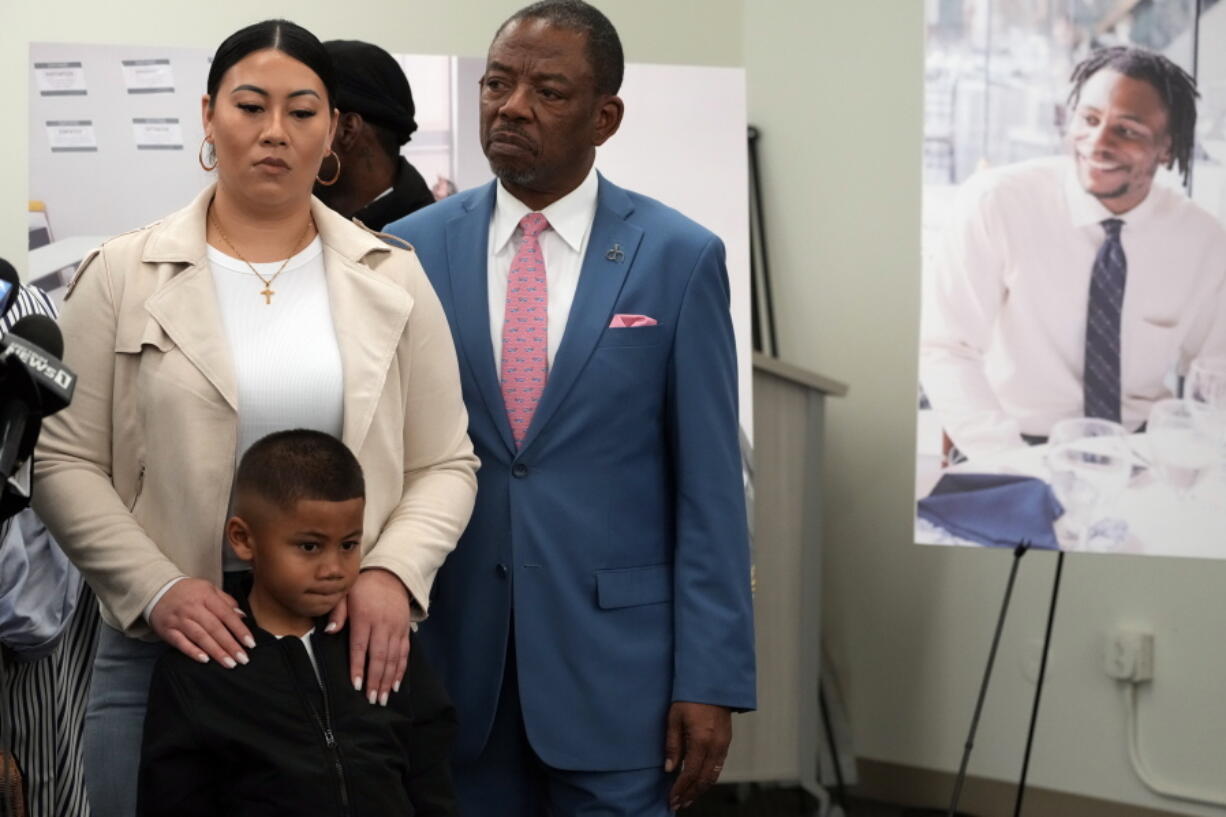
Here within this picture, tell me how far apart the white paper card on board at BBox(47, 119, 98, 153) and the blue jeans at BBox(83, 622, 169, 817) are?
1.95 meters

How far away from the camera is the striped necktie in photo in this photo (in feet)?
10.3

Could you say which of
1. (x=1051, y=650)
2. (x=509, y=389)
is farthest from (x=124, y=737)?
(x=1051, y=650)

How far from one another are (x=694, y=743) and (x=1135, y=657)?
7.42 ft

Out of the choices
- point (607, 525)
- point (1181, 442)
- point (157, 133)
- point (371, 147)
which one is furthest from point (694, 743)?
point (157, 133)

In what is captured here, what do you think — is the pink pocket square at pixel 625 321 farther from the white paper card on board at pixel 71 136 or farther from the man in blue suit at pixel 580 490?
Result: the white paper card on board at pixel 71 136

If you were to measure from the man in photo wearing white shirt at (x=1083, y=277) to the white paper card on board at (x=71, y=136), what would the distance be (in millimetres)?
1800

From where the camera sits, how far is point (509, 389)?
6.76 ft

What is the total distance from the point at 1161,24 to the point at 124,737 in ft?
7.70

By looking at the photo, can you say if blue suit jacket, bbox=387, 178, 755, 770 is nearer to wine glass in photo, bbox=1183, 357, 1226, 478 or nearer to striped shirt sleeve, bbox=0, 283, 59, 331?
striped shirt sleeve, bbox=0, 283, 59, 331

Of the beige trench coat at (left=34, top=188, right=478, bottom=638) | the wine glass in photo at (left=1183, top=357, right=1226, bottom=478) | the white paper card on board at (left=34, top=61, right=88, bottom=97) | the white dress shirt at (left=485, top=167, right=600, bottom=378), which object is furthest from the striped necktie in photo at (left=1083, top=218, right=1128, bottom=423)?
the white paper card on board at (left=34, top=61, right=88, bottom=97)

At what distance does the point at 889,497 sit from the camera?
4438mm

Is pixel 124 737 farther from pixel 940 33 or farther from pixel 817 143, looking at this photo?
pixel 817 143

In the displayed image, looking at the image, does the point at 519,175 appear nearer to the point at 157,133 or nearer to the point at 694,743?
the point at 694,743

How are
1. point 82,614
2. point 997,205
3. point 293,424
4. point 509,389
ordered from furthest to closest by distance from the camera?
point 997,205 → point 82,614 → point 509,389 → point 293,424
